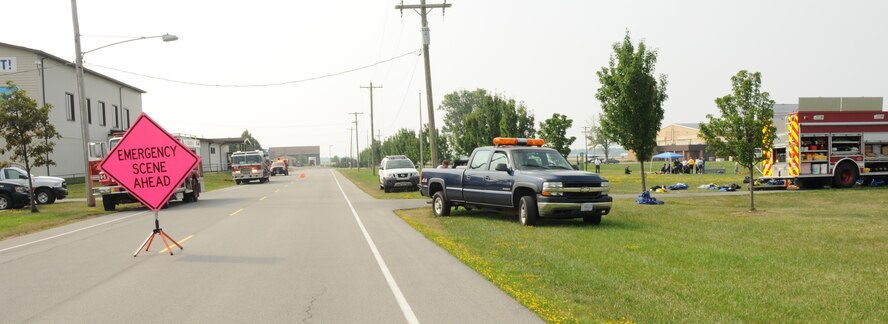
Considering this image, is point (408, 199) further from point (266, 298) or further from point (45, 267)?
point (266, 298)

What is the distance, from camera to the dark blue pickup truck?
13.1 meters

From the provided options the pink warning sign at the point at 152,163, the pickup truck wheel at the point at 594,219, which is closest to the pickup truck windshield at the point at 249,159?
the pink warning sign at the point at 152,163

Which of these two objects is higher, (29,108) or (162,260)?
(29,108)

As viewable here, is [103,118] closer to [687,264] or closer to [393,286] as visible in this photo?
[393,286]

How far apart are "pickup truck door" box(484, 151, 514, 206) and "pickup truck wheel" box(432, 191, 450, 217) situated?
1.88m

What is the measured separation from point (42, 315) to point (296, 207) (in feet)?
49.3

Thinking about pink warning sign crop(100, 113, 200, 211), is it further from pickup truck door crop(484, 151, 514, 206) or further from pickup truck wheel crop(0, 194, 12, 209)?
pickup truck wheel crop(0, 194, 12, 209)

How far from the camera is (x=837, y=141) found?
24.6m

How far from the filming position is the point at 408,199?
2503cm

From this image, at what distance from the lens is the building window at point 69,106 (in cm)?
4329

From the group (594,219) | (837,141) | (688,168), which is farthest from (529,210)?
(688,168)

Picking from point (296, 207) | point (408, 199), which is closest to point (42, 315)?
point (296, 207)

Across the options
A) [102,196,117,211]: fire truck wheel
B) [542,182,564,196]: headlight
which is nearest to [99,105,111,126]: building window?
[102,196,117,211]: fire truck wheel

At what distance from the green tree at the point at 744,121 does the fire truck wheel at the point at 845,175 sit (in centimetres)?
1054
